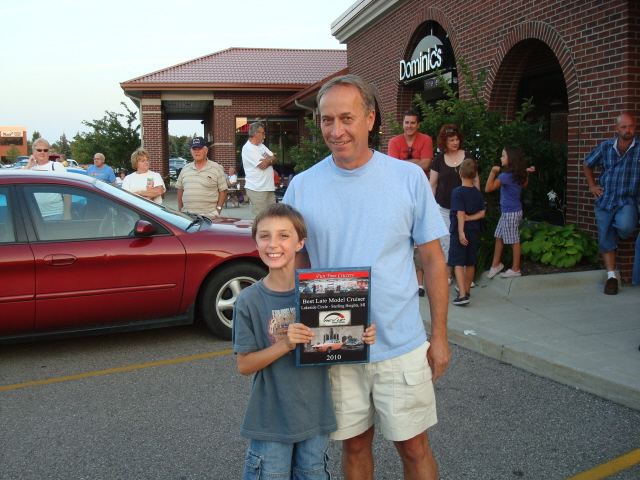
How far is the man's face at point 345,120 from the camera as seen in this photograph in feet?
7.61

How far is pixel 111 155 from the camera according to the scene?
90.8 ft

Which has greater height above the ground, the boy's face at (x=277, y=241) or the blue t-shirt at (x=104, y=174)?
the blue t-shirt at (x=104, y=174)

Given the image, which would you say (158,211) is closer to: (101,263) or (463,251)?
(101,263)

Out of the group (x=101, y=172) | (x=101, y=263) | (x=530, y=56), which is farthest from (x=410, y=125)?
(x=101, y=172)

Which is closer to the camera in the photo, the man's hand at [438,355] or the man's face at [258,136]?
the man's hand at [438,355]

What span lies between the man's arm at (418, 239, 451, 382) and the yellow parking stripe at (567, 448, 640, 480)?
4.23 feet

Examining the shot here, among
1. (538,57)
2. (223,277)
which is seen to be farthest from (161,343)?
(538,57)

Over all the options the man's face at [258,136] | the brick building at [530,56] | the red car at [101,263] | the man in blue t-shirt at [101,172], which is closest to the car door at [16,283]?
the red car at [101,263]

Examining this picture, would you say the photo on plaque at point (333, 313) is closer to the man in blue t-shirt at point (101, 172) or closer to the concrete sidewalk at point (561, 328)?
the concrete sidewalk at point (561, 328)

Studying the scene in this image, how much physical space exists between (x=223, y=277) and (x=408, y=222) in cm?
359

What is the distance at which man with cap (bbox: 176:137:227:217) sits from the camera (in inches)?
308

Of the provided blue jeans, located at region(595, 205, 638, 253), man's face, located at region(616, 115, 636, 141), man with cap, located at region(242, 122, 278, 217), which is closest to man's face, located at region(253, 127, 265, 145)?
man with cap, located at region(242, 122, 278, 217)

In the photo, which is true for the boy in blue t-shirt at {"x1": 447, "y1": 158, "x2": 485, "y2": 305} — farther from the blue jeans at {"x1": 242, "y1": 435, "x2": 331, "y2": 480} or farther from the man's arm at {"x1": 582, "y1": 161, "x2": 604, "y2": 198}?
the blue jeans at {"x1": 242, "y1": 435, "x2": 331, "y2": 480}

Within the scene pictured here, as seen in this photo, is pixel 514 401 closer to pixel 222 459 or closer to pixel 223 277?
pixel 222 459
